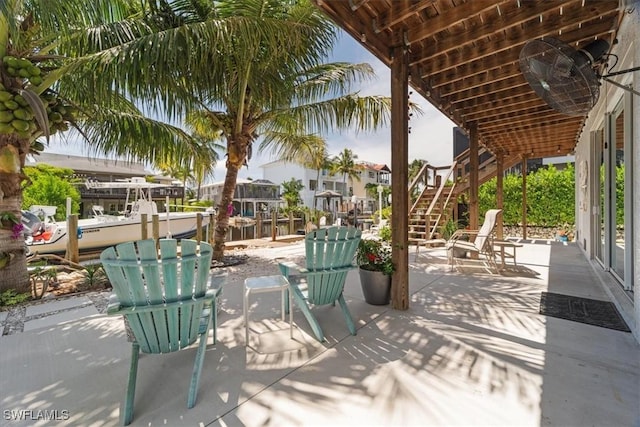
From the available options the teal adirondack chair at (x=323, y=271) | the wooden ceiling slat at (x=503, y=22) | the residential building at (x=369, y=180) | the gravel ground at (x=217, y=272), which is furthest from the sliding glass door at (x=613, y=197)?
the residential building at (x=369, y=180)

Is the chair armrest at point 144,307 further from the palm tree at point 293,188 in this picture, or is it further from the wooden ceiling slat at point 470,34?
the palm tree at point 293,188

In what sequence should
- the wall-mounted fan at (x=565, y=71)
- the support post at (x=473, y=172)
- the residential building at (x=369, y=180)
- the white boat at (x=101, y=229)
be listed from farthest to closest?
the residential building at (x=369, y=180), the white boat at (x=101, y=229), the support post at (x=473, y=172), the wall-mounted fan at (x=565, y=71)

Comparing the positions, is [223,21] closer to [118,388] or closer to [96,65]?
[96,65]

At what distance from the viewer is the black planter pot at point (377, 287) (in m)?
3.64

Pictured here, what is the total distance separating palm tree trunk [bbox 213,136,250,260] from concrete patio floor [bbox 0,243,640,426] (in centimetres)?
331

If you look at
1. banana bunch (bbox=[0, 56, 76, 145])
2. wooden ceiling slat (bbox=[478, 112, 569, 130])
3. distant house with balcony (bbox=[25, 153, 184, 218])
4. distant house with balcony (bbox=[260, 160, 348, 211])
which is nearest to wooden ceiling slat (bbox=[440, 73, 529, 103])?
wooden ceiling slat (bbox=[478, 112, 569, 130])

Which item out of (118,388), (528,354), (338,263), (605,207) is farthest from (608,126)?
(118,388)

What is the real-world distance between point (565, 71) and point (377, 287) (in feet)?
8.92

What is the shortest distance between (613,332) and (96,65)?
6424 mm

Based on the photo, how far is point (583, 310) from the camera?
3.44 m

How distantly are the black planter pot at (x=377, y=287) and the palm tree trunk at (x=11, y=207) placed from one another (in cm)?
476

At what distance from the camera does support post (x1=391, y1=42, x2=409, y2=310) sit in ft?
11.5

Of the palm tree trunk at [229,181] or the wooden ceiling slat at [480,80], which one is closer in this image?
the wooden ceiling slat at [480,80]

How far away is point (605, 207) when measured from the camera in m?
4.82
